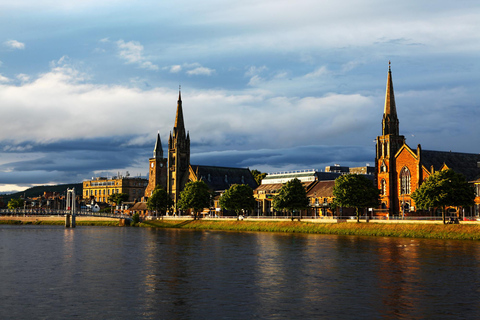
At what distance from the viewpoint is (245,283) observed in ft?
181

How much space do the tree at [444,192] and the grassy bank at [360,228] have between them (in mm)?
5326

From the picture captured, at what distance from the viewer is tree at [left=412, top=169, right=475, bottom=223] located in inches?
4530

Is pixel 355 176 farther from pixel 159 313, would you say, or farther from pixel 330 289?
pixel 159 313

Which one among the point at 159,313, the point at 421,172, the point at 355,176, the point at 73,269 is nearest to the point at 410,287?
the point at 159,313

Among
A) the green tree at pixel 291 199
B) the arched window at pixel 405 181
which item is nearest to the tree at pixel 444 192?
the arched window at pixel 405 181

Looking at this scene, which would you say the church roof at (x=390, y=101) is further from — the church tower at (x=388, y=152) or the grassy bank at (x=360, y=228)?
the grassy bank at (x=360, y=228)

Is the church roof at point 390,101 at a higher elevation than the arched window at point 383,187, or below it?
higher

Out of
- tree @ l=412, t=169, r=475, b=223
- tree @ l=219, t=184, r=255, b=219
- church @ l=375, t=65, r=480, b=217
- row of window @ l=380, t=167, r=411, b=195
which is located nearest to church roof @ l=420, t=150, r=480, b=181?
church @ l=375, t=65, r=480, b=217

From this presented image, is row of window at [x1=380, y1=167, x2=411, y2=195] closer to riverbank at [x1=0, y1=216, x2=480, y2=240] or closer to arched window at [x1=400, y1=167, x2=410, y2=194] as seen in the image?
arched window at [x1=400, y1=167, x2=410, y2=194]

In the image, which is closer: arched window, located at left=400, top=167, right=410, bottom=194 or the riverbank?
the riverbank

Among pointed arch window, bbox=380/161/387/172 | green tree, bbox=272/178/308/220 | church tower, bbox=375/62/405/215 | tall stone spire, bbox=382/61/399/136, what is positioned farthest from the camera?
tall stone spire, bbox=382/61/399/136

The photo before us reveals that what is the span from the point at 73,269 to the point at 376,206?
96852mm

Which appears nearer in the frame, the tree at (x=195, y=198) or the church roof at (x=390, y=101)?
the church roof at (x=390, y=101)

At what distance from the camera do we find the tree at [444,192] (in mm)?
115062
